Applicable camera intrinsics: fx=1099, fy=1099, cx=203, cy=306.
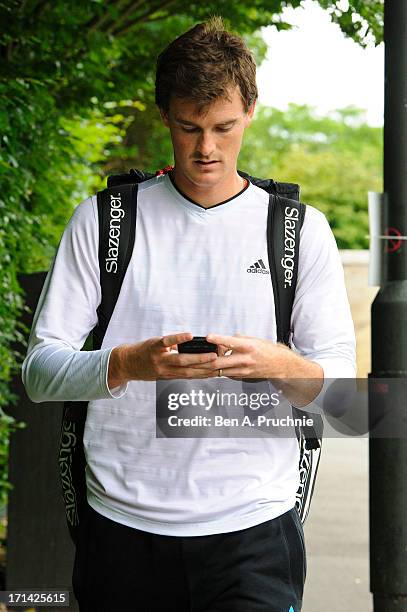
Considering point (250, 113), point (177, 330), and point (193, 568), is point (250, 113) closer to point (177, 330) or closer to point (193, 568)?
point (177, 330)

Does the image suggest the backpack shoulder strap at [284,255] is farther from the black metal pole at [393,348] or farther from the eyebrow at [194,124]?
the black metal pole at [393,348]

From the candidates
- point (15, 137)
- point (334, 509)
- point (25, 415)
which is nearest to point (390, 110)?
point (15, 137)

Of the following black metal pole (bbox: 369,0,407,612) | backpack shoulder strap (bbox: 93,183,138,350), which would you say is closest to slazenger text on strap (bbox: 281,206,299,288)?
backpack shoulder strap (bbox: 93,183,138,350)

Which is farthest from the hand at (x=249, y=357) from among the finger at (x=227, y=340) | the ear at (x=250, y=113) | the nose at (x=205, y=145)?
the ear at (x=250, y=113)

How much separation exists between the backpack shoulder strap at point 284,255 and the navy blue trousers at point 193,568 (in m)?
0.46

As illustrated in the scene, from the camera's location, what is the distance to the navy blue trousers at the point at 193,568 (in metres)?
2.41

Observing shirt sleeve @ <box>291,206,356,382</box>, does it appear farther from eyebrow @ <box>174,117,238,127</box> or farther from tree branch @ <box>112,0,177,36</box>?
tree branch @ <box>112,0,177,36</box>

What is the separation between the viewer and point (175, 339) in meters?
2.17

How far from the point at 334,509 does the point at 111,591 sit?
774 cm

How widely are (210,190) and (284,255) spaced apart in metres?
0.23

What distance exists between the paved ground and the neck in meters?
4.56

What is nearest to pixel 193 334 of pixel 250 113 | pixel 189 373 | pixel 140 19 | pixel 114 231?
pixel 189 373

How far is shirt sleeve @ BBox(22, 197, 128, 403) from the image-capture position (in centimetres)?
242

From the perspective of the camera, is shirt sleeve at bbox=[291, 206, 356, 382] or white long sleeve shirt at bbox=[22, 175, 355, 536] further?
shirt sleeve at bbox=[291, 206, 356, 382]
